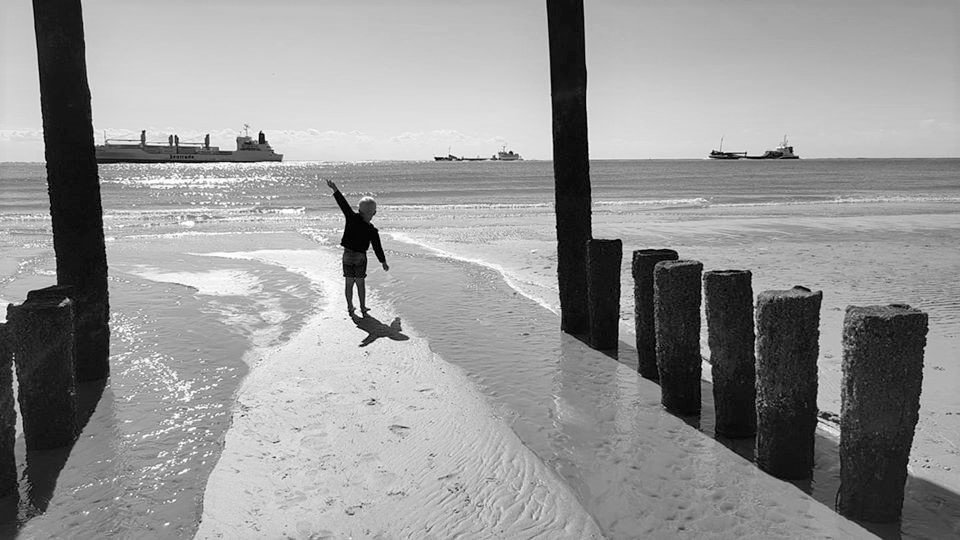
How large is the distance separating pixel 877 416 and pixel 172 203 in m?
40.9

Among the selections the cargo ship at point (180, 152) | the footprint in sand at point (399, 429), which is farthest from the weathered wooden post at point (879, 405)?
the cargo ship at point (180, 152)

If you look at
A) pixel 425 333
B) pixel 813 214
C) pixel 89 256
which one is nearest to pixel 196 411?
pixel 89 256

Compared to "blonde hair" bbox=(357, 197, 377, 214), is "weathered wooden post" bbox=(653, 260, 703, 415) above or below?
below

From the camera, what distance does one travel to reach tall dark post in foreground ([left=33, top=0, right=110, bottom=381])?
A: 5.86 metres

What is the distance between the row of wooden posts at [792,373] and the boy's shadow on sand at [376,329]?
Result: 3.31 m

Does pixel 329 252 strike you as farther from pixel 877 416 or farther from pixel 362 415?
pixel 877 416

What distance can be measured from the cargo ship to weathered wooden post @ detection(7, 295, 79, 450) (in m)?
135

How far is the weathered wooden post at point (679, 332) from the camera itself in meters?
5.25

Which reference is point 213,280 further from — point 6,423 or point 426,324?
point 6,423

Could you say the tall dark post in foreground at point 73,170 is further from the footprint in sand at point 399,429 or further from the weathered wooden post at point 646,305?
the weathered wooden post at point 646,305

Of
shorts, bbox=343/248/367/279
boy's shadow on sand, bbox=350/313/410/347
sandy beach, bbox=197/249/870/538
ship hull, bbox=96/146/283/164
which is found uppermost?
ship hull, bbox=96/146/283/164

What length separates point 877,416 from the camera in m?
3.64

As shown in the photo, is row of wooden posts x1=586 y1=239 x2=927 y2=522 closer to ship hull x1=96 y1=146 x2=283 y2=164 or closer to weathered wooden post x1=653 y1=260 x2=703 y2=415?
weathered wooden post x1=653 y1=260 x2=703 y2=415

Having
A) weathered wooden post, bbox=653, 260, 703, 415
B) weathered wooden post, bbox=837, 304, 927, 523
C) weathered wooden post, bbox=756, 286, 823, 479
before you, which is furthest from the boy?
weathered wooden post, bbox=837, 304, 927, 523
